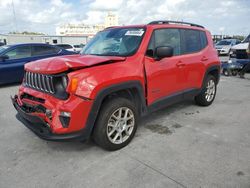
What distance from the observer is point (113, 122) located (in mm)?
3113

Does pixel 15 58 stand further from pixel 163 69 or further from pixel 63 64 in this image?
pixel 163 69

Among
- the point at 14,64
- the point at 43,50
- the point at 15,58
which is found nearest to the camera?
the point at 14,64

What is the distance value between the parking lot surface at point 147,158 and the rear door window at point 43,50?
4.68m

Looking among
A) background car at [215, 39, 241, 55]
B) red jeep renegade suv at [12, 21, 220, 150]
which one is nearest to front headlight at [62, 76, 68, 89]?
red jeep renegade suv at [12, 21, 220, 150]

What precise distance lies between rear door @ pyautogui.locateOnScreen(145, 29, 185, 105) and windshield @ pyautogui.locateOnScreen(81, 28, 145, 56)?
0.25 metres

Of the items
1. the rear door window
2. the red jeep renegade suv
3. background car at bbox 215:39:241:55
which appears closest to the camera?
the red jeep renegade suv

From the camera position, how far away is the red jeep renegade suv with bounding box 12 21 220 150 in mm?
A: 2678

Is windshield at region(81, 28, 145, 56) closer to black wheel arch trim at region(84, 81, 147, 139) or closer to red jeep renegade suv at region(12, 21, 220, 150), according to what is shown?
red jeep renegade suv at region(12, 21, 220, 150)

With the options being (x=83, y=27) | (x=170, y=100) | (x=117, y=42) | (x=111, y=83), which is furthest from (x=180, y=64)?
(x=83, y=27)

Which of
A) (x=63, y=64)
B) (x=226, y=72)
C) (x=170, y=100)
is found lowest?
(x=226, y=72)

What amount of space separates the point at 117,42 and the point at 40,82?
147 centimetres

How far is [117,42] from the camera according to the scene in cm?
375

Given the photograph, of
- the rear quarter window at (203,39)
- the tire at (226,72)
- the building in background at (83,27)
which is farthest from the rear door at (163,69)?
the building in background at (83,27)

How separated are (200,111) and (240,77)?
555 cm
